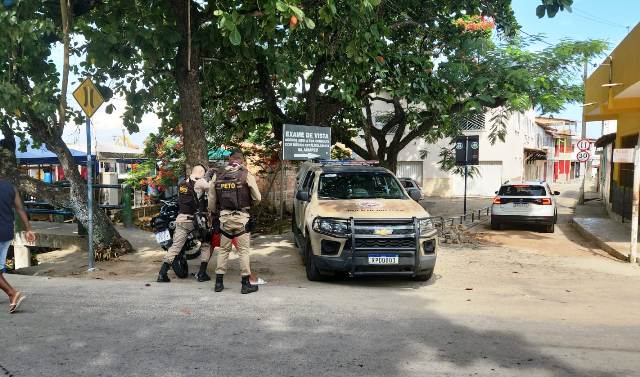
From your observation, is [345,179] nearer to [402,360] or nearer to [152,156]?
[402,360]

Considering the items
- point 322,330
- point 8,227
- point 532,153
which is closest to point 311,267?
point 322,330

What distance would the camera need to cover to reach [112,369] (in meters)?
3.93

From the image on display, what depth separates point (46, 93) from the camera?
27.9 feet

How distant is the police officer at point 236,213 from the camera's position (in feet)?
21.5

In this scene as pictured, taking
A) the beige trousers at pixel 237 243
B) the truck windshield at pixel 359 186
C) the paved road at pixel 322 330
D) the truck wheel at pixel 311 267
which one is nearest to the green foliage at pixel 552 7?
the truck windshield at pixel 359 186

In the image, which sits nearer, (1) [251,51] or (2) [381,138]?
(1) [251,51]

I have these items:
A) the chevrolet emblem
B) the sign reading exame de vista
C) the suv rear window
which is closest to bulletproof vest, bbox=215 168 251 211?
the chevrolet emblem

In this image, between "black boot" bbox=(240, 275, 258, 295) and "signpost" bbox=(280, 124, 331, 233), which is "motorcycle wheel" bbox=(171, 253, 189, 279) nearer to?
"black boot" bbox=(240, 275, 258, 295)

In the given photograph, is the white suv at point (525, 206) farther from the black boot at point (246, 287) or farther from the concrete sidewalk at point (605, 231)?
the black boot at point (246, 287)

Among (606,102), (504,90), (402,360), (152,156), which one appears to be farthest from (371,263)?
(152,156)

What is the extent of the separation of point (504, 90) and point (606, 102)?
3618 millimetres

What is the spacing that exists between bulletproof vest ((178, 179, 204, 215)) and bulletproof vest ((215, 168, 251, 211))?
2.48 ft

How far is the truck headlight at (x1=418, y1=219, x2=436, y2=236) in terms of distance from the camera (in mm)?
7109

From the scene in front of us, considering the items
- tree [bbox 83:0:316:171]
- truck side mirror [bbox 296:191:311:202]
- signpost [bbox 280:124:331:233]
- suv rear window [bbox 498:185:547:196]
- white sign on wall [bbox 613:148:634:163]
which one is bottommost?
suv rear window [bbox 498:185:547:196]
